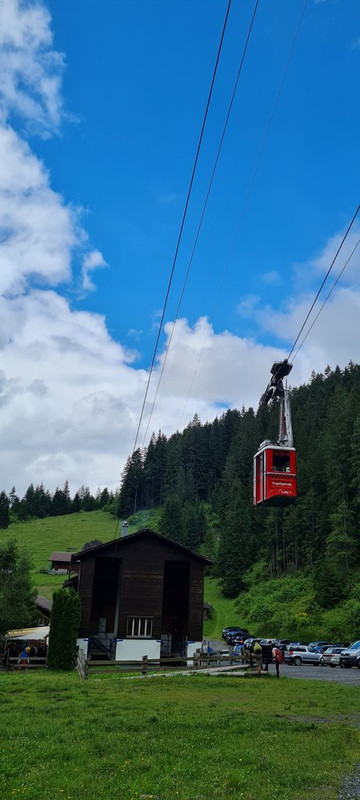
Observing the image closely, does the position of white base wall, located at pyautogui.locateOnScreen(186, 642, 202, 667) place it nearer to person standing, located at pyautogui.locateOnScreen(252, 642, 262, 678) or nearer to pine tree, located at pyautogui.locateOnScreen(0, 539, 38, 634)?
person standing, located at pyautogui.locateOnScreen(252, 642, 262, 678)

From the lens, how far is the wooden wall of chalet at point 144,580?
3741 centimetres

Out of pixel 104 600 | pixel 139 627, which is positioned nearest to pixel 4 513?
pixel 104 600

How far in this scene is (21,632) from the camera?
35.8 meters

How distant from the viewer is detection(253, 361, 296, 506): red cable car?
18.2 meters

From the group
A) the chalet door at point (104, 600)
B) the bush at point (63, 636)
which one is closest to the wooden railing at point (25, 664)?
the bush at point (63, 636)

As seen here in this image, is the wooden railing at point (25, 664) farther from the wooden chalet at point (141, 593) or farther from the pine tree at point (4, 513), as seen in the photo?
the pine tree at point (4, 513)

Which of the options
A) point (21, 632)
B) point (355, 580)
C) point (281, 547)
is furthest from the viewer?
point (281, 547)

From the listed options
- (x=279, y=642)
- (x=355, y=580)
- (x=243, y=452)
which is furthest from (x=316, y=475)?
(x=243, y=452)

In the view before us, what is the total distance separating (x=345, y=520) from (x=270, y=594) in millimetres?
14252

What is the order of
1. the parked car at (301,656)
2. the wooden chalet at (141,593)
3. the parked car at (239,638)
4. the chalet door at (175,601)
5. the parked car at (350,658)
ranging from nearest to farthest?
the parked car at (350,658), the wooden chalet at (141,593), the parked car at (301,656), the chalet door at (175,601), the parked car at (239,638)

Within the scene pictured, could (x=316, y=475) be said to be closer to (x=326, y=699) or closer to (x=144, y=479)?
(x=326, y=699)

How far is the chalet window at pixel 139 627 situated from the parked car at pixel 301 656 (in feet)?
34.2

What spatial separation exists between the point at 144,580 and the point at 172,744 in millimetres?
27594

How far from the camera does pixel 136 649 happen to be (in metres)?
36.7
